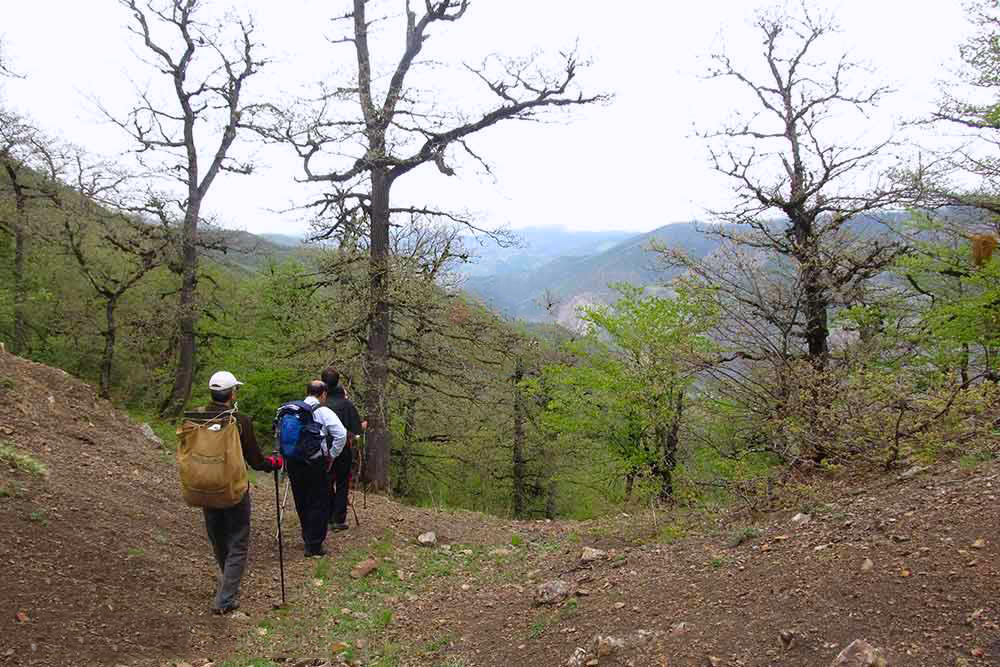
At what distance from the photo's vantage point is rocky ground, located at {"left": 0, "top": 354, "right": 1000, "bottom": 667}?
3570 mm

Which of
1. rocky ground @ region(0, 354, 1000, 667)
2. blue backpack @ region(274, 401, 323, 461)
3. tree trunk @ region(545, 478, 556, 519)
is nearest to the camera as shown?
rocky ground @ region(0, 354, 1000, 667)

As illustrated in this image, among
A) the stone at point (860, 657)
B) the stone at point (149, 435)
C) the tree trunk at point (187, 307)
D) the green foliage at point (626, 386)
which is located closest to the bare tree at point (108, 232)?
the tree trunk at point (187, 307)

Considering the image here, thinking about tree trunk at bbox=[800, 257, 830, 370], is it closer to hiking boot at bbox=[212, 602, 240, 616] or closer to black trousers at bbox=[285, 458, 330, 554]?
black trousers at bbox=[285, 458, 330, 554]

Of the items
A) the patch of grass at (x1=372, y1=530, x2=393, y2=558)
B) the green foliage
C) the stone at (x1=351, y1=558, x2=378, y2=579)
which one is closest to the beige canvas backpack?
the stone at (x1=351, y1=558, x2=378, y2=579)

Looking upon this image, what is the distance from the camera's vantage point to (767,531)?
5453 millimetres

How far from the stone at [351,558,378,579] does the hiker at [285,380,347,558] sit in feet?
1.69

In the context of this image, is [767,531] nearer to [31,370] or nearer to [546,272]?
[31,370]

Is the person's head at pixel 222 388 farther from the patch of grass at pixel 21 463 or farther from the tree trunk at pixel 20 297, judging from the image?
the tree trunk at pixel 20 297

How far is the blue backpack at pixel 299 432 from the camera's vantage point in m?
6.75

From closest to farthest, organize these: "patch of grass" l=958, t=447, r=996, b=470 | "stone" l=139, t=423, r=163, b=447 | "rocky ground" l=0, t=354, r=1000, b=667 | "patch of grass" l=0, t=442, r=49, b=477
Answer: "rocky ground" l=0, t=354, r=1000, b=667, "patch of grass" l=958, t=447, r=996, b=470, "patch of grass" l=0, t=442, r=49, b=477, "stone" l=139, t=423, r=163, b=447

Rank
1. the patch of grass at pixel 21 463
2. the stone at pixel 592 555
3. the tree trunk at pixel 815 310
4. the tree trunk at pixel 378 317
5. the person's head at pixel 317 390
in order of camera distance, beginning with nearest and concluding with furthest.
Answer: the patch of grass at pixel 21 463, the stone at pixel 592 555, the person's head at pixel 317 390, the tree trunk at pixel 815 310, the tree trunk at pixel 378 317

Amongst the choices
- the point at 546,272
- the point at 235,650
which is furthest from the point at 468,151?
the point at 546,272

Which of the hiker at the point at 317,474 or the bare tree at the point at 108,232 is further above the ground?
the bare tree at the point at 108,232

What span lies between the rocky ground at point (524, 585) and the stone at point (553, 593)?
0.02m
